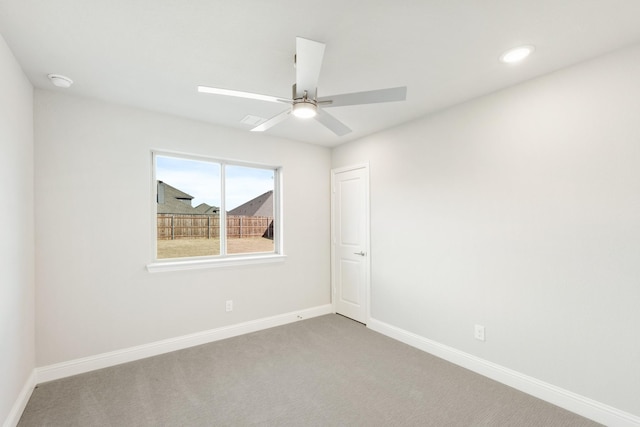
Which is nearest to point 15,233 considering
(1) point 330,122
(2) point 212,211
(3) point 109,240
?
(3) point 109,240

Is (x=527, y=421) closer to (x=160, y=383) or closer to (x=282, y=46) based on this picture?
(x=160, y=383)

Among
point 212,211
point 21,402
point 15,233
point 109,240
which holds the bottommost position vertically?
point 21,402

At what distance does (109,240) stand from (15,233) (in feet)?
2.48

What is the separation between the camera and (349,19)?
1.66m

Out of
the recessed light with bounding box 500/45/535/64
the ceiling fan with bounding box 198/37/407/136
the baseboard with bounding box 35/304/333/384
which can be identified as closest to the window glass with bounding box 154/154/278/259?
the baseboard with bounding box 35/304/333/384

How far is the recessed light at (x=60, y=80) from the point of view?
88.9 inches

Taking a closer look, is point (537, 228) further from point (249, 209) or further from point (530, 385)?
point (249, 209)

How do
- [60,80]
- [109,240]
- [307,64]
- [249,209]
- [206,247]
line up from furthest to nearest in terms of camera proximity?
[249,209] < [206,247] < [109,240] < [60,80] < [307,64]

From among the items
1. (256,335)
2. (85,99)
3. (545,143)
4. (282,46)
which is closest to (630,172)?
(545,143)

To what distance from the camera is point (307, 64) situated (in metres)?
1.58

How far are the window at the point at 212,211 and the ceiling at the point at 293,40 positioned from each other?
970 millimetres

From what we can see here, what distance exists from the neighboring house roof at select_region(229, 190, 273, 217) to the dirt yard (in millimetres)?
339

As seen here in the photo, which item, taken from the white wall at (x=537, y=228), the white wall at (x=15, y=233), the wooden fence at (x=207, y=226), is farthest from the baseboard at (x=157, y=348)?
the white wall at (x=537, y=228)

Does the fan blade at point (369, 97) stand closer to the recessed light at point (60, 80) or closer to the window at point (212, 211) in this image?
the recessed light at point (60, 80)
